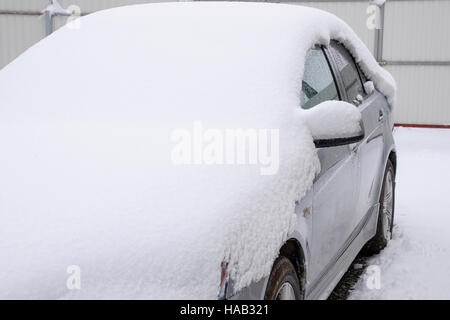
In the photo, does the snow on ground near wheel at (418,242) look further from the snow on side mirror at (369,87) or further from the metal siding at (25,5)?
the metal siding at (25,5)

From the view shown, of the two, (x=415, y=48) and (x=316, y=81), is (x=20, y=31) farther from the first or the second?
(x=316, y=81)

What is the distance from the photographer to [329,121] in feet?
7.60

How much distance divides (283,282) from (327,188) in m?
0.59

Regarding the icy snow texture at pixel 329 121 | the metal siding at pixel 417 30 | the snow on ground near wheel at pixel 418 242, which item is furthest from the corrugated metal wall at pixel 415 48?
the icy snow texture at pixel 329 121

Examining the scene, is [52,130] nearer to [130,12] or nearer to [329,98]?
[130,12]

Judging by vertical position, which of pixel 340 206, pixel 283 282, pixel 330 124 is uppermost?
pixel 330 124

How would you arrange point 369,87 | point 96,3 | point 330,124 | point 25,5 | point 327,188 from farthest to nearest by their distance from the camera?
point 96,3 → point 25,5 → point 369,87 → point 327,188 → point 330,124

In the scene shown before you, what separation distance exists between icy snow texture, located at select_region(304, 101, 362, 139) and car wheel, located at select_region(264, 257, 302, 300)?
565 millimetres

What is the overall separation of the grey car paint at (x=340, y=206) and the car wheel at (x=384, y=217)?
0.16m

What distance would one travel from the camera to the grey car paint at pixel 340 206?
222 centimetres

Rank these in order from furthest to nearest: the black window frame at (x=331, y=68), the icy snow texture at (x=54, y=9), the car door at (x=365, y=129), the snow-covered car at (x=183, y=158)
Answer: the icy snow texture at (x=54, y=9) < the car door at (x=365, y=129) < the black window frame at (x=331, y=68) < the snow-covered car at (x=183, y=158)

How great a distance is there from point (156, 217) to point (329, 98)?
58.3 inches
